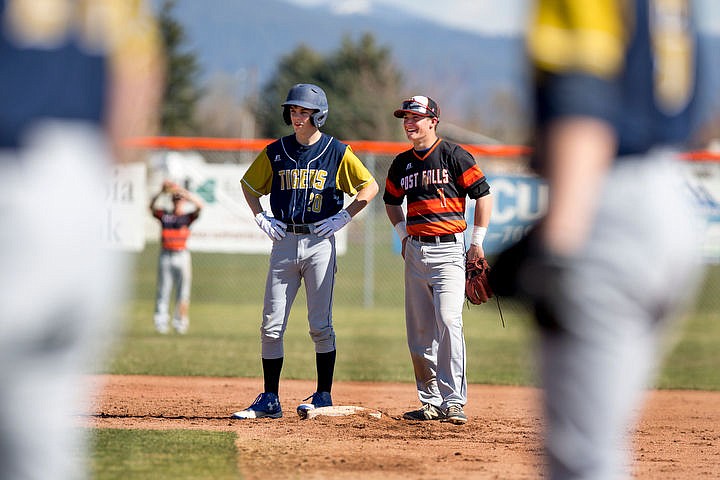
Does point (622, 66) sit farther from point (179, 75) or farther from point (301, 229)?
point (179, 75)

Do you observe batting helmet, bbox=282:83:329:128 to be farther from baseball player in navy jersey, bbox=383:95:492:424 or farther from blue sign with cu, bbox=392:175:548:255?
blue sign with cu, bbox=392:175:548:255

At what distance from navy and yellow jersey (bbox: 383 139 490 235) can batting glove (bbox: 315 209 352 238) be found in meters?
0.48

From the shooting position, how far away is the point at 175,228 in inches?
564

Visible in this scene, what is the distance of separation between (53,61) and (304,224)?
517 cm

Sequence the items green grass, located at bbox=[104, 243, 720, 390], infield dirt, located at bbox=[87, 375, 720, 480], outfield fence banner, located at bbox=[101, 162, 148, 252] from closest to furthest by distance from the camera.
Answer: infield dirt, located at bbox=[87, 375, 720, 480] < green grass, located at bbox=[104, 243, 720, 390] < outfield fence banner, located at bbox=[101, 162, 148, 252]

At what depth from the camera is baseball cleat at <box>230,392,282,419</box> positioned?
7152 mm

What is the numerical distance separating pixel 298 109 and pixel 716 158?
9.82 metres

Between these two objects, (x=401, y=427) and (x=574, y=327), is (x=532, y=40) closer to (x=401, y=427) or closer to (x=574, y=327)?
(x=574, y=327)

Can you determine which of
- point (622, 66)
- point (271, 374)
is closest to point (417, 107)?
point (271, 374)

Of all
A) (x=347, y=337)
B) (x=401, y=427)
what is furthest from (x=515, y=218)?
(x=401, y=427)

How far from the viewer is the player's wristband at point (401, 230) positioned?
24.9ft

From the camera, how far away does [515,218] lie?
15.2m

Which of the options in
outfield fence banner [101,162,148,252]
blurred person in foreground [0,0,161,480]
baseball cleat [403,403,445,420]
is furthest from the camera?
outfield fence banner [101,162,148,252]

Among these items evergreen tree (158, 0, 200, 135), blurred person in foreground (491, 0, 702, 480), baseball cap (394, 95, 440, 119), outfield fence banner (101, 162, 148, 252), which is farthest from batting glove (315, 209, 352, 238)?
evergreen tree (158, 0, 200, 135)
